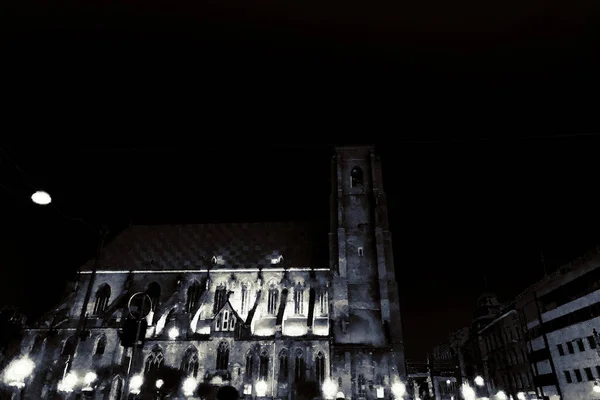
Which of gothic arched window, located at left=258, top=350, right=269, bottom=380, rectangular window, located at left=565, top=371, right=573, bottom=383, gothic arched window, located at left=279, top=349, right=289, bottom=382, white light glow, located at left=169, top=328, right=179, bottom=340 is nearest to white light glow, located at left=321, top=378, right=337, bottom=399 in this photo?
gothic arched window, located at left=279, top=349, right=289, bottom=382

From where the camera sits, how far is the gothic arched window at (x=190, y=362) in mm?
38000

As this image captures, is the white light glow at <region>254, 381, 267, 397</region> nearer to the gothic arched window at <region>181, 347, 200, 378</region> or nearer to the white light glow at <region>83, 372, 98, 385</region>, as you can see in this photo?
the gothic arched window at <region>181, 347, 200, 378</region>

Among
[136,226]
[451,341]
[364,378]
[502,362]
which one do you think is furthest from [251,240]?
[451,341]

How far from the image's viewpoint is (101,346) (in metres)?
40.8

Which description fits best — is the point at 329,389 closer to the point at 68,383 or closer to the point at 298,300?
the point at 298,300

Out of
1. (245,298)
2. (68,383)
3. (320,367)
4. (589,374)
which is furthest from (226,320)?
(589,374)

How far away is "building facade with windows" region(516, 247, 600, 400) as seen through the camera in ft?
133

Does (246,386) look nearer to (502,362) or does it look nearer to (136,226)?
(136,226)

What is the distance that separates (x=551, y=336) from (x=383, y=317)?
24.1 meters

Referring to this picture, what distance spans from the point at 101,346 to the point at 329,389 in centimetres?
2392

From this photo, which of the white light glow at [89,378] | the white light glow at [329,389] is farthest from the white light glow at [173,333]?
the white light glow at [329,389]

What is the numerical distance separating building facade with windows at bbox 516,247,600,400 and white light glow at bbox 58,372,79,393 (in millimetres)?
43304

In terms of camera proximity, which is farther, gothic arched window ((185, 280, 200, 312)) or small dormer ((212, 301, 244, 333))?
gothic arched window ((185, 280, 200, 312))

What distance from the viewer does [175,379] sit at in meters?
37.4
